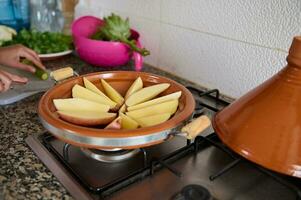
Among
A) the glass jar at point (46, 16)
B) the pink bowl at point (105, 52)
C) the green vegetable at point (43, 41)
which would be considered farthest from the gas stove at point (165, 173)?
the glass jar at point (46, 16)

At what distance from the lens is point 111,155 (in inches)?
22.4

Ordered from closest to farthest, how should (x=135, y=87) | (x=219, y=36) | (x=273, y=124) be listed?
1. (x=273, y=124)
2. (x=135, y=87)
3. (x=219, y=36)

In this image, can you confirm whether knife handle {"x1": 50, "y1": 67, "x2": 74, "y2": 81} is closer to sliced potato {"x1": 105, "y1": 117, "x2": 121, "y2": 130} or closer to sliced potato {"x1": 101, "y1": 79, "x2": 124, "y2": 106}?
sliced potato {"x1": 101, "y1": 79, "x2": 124, "y2": 106}

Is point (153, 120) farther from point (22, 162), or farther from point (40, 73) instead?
point (40, 73)

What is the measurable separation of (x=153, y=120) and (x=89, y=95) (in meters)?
0.15

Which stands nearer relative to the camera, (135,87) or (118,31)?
(135,87)

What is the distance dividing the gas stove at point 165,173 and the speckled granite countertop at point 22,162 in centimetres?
2

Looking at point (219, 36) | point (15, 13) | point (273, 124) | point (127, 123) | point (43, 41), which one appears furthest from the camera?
point (15, 13)

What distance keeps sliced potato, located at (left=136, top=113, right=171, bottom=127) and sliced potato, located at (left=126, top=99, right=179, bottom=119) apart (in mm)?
15

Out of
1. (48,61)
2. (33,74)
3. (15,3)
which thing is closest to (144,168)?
(33,74)

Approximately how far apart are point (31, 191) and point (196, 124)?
0.28 m

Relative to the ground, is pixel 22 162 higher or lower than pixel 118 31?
lower

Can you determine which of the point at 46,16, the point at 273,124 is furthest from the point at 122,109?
the point at 46,16

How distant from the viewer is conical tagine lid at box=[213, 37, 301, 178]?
431mm
